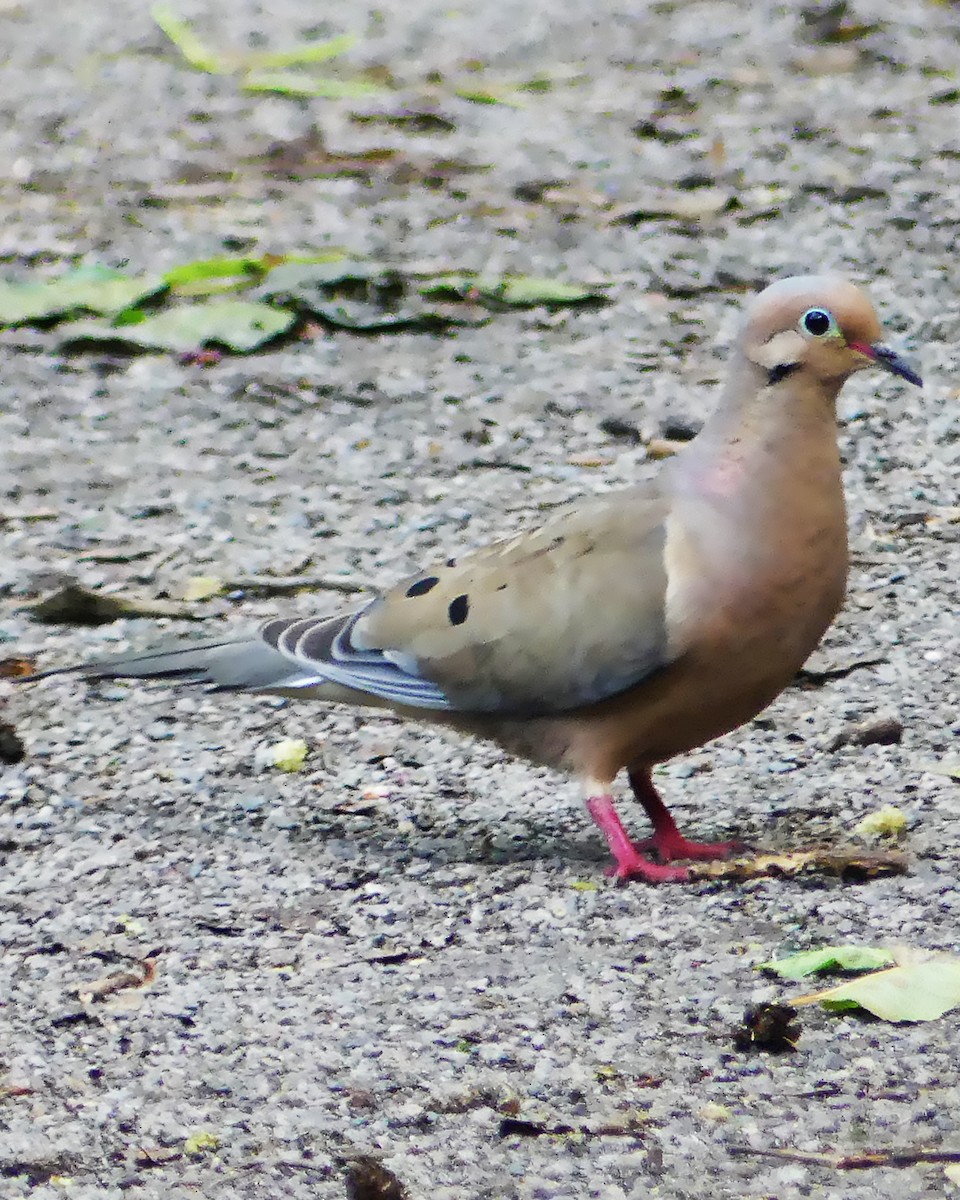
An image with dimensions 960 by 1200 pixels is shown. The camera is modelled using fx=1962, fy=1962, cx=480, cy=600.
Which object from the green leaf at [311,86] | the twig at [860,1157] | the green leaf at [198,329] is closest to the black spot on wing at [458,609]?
the twig at [860,1157]

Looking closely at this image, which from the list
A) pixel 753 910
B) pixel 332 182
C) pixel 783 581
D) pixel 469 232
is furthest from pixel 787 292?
pixel 332 182

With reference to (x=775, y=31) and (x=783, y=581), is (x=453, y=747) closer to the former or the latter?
(x=783, y=581)

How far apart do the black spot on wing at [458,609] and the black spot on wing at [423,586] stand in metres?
0.08

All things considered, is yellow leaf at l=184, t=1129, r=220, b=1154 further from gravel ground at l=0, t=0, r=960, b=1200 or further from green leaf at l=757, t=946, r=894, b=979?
green leaf at l=757, t=946, r=894, b=979

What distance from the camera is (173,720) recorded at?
14.1 ft

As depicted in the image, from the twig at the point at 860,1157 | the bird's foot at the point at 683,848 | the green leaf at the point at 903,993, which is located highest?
the twig at the point at 860,1157

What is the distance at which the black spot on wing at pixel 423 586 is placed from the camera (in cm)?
379

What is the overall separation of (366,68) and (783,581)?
7.79 m

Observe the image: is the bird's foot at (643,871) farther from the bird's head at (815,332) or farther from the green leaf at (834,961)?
the bird's head at (815,332)

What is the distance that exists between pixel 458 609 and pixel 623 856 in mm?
577

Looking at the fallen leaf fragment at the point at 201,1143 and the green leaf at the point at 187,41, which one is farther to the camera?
the green leaf at the point at 187,41

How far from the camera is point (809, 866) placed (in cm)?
338

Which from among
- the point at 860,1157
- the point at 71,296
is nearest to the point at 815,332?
the point at 860,1157

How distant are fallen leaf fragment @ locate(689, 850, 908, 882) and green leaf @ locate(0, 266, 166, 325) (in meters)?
4.10
